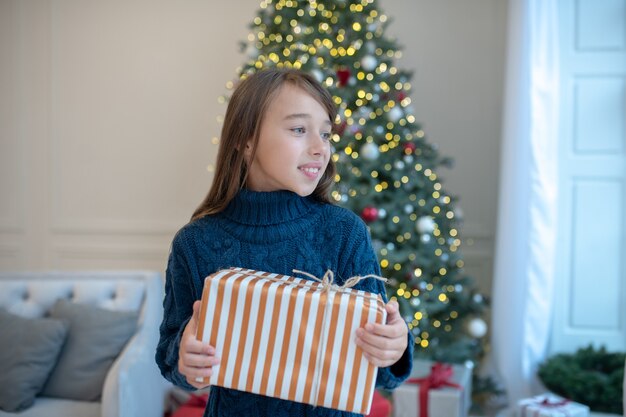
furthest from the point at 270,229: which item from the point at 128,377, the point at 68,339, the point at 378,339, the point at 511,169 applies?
the point at 511,169

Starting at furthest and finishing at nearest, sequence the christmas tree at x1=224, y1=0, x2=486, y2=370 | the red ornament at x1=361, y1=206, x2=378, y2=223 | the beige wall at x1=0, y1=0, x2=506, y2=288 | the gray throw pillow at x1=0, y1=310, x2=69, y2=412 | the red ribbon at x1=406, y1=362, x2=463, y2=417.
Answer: the beige wall at x1=0, y1=0, x2=506, y2=288, the christmas tree at x1=224, y1=0, x2=486, y2=370, the red ornament at x1=361, y1=206, x2=378, y2=223, the red ribbon at x1=406, y1=362, x2=463, y2=417, the gray throw pillow at x1=0, y1=310, x2=69, y2=412

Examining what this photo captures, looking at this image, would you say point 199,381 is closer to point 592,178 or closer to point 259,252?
point 259,252

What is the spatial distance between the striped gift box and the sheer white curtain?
2767mm

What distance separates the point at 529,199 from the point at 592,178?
1.30ft

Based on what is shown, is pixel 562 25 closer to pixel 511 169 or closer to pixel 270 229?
pixel 511 169

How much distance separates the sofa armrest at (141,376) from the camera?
2.66 meters

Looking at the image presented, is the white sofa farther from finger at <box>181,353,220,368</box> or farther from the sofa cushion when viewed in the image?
finger at <box>181,353,220,368</box>

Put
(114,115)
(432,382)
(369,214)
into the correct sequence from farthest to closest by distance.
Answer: (114,115) → (369,214) → (432,382)

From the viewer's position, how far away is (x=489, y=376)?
3.92 meters

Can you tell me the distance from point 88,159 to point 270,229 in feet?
14.1

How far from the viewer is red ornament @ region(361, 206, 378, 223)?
3383 millimetres

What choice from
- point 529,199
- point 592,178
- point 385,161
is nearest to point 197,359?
point 385,161

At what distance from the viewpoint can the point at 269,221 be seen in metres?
1.29

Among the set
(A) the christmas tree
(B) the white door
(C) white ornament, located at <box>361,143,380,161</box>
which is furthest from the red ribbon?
(C) white ornament, located at <box>361,143,380,161</box>
